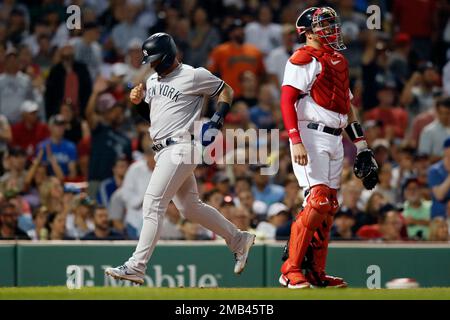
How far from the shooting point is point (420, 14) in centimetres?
2006

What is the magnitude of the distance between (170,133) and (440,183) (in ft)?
18.4

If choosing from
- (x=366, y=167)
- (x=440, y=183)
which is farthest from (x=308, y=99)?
(x=440, y=183)

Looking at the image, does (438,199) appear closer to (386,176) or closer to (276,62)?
(386,176)

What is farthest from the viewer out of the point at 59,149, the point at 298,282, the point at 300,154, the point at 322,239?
the point at 59,149

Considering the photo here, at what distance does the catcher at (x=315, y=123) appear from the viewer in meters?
11.1

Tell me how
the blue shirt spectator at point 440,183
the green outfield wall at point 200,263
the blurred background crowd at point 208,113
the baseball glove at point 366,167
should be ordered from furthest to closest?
1. the blue shirt spectator at point 440,183
2. the blurred background crowd at point 208,113
3. the green outfield wall at point 200,263
4. the baseball glove at point 366,167

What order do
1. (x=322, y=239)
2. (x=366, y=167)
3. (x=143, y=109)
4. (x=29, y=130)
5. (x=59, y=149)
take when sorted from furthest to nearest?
1. (x=29, y=130)
2. (x=59, y=149)
3. (x=143, y=109)
4. (x=366, y=167)
5. (x=322, y=239)

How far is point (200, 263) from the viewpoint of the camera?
46.5 ft

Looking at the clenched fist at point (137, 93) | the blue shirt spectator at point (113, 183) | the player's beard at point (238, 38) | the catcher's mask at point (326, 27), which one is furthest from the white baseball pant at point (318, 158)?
the player's beard at point (238, 38)

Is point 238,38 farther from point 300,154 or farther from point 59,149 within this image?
point 300,154

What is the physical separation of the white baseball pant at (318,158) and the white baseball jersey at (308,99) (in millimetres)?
80

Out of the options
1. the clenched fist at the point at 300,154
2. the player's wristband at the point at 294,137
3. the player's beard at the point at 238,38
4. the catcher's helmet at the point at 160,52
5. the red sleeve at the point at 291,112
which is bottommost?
the clenched fist at the point at 300,154

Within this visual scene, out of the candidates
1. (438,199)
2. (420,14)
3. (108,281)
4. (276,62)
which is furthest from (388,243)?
(420,14)

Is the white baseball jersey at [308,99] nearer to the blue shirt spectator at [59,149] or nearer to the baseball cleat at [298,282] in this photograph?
the baseball cleat at [298,282]
